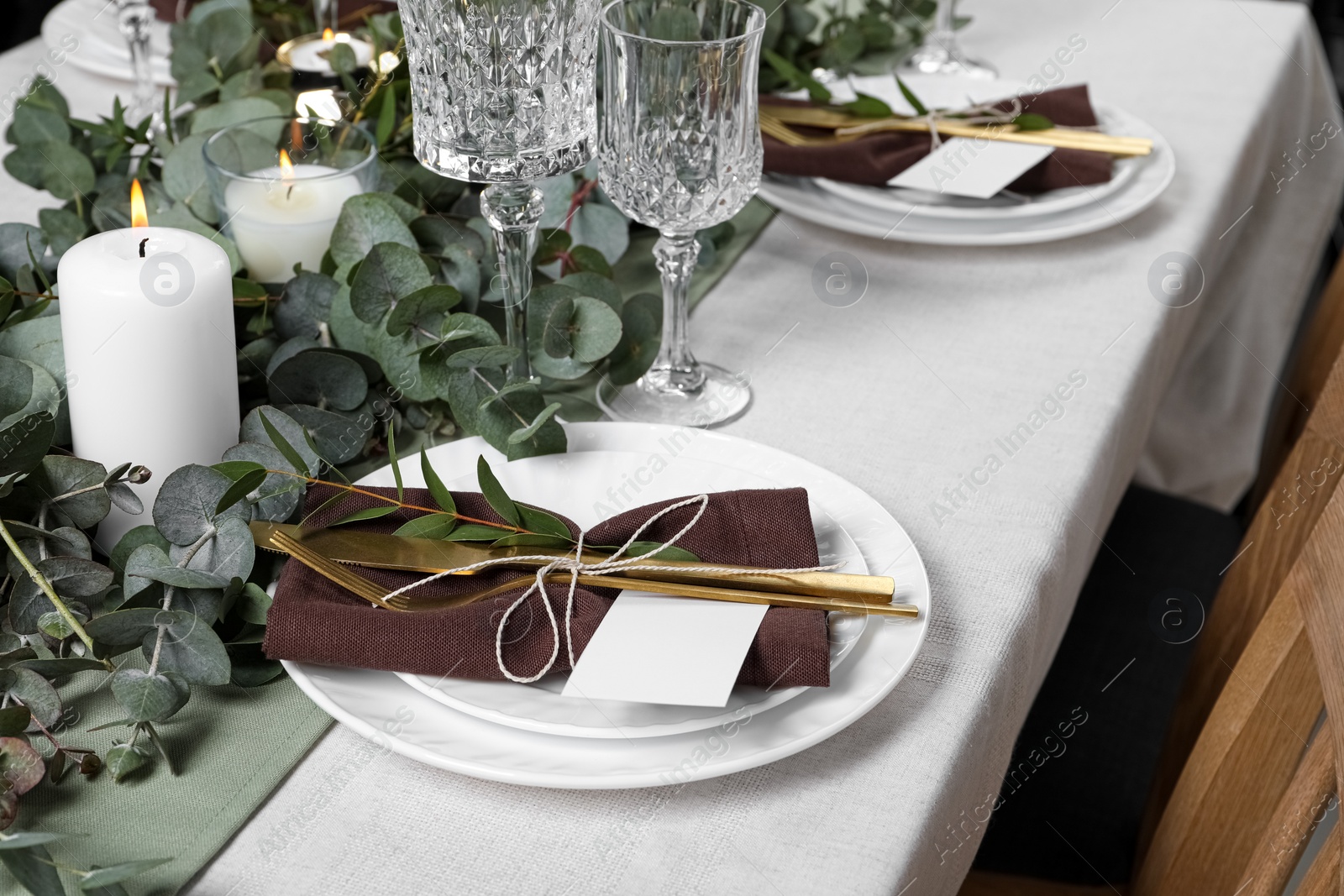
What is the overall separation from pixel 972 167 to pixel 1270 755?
1.49 feet

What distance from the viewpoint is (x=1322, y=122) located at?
1444 millimetres

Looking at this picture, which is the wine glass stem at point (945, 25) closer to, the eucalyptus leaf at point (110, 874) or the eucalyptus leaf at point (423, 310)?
the eucalyptus leaf at point (423, 310)

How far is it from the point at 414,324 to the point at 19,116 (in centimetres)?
41

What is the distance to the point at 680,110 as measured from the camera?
667mm

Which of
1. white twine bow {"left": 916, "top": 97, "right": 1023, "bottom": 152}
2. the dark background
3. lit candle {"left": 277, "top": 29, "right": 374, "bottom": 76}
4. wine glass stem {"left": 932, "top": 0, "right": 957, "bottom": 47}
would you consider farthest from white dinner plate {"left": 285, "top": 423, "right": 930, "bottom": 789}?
the dark background

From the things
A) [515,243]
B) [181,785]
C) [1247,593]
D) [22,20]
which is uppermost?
[515,243]

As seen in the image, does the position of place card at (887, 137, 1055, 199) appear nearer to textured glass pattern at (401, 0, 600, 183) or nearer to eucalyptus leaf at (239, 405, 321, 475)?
textured glass pattern at (401, 0, 600, 183)

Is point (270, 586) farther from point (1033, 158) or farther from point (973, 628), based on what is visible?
point (1033, 158)

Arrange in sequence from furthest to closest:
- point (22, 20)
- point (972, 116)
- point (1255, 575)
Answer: point (22, 20)
point (972, 116)
point (1255, 575)

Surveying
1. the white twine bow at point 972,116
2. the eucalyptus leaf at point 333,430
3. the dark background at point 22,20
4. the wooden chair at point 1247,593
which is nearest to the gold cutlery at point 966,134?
the white twine bow at point 972,116

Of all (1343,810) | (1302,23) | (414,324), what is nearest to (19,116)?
(414,324)

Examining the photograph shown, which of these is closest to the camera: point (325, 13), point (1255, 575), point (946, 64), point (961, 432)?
point (961, 432)

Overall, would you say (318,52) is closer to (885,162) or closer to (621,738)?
(885,162)

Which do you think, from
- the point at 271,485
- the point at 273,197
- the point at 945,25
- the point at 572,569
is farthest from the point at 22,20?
the point at 572,569
